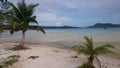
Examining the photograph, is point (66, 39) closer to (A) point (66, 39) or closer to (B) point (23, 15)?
(A) point (66, 39)

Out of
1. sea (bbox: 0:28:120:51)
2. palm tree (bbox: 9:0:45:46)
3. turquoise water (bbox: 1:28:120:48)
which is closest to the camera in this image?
palm tree (bbox: 9:0:45:46)

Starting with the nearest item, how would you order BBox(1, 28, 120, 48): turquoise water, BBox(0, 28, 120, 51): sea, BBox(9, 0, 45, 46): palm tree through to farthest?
BBox(9, 0, 45, 46): palm tree, BBox(0, 28, 120, 51): sea, BBox(1, 28, 120, 48): turquoise water

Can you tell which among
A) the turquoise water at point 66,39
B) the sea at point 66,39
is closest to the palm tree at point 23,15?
the sea at point 66,39

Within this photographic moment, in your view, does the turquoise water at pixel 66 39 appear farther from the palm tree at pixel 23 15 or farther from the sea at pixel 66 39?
the palm tree at pixel 23 15

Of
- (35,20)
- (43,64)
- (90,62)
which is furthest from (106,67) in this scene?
(35,20)

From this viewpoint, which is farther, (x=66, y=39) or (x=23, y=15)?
(x=66, y=39)

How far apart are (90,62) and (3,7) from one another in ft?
21.6

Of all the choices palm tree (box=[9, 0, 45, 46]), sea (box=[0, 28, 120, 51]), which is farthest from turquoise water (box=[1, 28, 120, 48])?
palm tree (box=[9, 0, 45, 46])

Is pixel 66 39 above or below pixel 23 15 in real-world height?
below

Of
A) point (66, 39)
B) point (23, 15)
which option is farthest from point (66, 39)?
point (23, 15)

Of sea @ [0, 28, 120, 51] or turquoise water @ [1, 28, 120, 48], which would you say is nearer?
sea @ [0, 28, 120, 51]

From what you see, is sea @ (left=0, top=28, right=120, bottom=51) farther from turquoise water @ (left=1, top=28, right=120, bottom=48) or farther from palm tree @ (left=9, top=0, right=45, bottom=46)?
palm tree @ (left=9, top=0, right=45, bottom=46)

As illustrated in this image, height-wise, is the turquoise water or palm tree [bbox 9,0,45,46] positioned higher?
palm tree [bbox 9,0,45,46]

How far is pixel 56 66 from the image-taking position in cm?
1217
